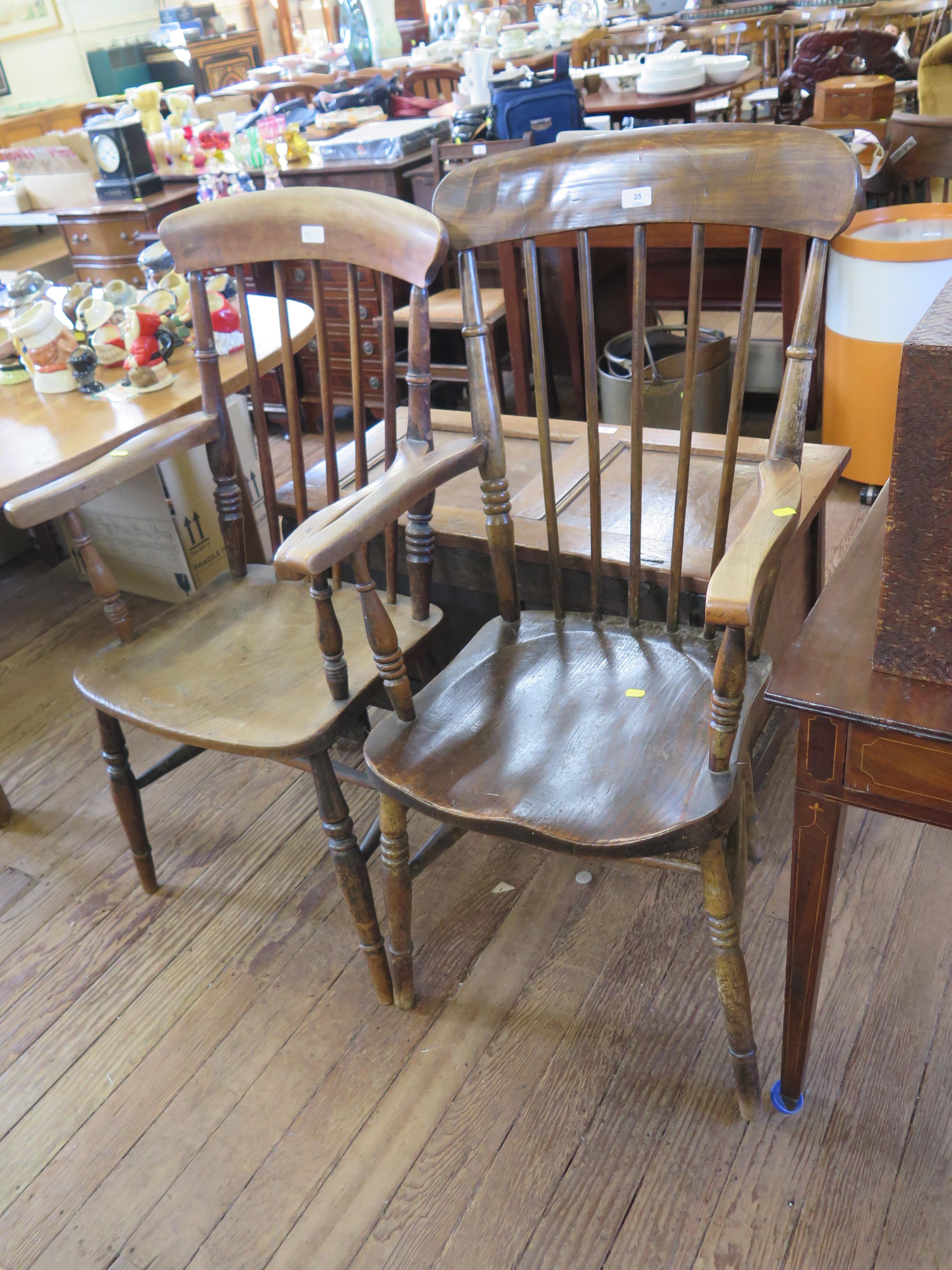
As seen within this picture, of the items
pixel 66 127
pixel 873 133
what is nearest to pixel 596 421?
pixel 873 133

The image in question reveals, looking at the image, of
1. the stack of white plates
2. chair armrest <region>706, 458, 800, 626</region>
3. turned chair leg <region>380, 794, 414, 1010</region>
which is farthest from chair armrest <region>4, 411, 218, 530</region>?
the stack of white plates

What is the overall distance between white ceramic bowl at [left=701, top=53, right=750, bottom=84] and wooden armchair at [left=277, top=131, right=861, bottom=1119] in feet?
8.11

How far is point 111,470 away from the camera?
55.6 inches

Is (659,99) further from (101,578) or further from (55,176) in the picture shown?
(101,578)

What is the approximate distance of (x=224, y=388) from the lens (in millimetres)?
1706

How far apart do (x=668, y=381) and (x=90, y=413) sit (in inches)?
54.1

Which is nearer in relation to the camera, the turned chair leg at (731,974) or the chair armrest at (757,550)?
the chair armrest at (757,550)

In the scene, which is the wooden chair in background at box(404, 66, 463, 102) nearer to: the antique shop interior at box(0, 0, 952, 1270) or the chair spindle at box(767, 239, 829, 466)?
the antique shop interior at box(0, 0, 952, 1270)

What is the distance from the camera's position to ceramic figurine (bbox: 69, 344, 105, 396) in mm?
1872

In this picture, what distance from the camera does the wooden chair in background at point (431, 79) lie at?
A: 471cm

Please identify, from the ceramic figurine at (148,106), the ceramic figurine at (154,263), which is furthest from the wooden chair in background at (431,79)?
the ceramic figurine at (154,263)

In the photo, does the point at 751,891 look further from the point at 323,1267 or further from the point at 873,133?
the point at 873,133

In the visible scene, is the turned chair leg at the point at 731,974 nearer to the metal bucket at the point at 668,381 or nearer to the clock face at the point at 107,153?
the metal bucket at the point at 668,381

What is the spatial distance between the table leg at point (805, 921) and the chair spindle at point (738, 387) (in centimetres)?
29
